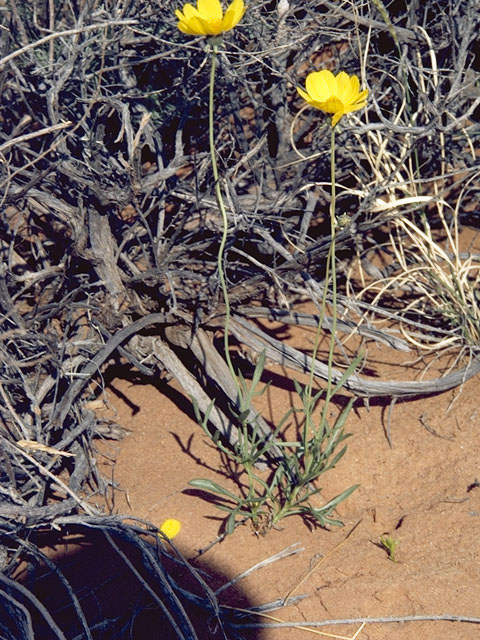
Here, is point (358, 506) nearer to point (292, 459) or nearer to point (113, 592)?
point (292, 459)

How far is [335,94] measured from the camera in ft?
6.39

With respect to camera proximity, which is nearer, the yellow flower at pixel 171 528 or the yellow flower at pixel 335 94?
the yellow flower at pixel 335 94

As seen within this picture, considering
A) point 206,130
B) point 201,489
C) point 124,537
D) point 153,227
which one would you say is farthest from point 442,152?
point 124,537

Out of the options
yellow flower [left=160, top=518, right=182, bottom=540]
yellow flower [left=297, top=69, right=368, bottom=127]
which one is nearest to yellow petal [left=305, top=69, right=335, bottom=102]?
yellow flower [left=297, top=69, right=368, bottom=127]

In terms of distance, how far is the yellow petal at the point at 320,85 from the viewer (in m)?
1.96

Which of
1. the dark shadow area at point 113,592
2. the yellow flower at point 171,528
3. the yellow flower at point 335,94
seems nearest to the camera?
the yellow flower at point 335,94

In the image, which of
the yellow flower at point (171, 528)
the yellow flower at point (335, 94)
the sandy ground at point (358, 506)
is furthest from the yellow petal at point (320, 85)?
the yellow flower at point (171, 528)

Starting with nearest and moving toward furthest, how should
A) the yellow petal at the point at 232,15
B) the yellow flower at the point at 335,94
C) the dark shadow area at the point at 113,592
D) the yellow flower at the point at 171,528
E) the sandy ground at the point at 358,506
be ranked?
the yellow petal at the point at 232,15 → the yellow flower at the point at 335,94 → the dark shadow area at the point at 113,592 → the sandy ground at the point at 358,506 → the yellow flower at the point at 171,528

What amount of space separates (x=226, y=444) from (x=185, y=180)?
3.74 feet

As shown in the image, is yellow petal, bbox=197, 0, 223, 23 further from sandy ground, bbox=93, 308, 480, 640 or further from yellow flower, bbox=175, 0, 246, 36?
sandy ground, bbox=93, 308, 480, 640

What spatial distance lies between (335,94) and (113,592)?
5.43 ft

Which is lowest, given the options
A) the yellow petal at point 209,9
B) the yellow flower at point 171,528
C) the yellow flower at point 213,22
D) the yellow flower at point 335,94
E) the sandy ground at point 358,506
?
the sandy ground at point 358,506

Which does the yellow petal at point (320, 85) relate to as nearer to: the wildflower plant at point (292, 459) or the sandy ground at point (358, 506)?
the wildflower plant at point (292, 459)

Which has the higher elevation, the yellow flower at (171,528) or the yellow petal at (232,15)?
the yellow petal at (232,15)
